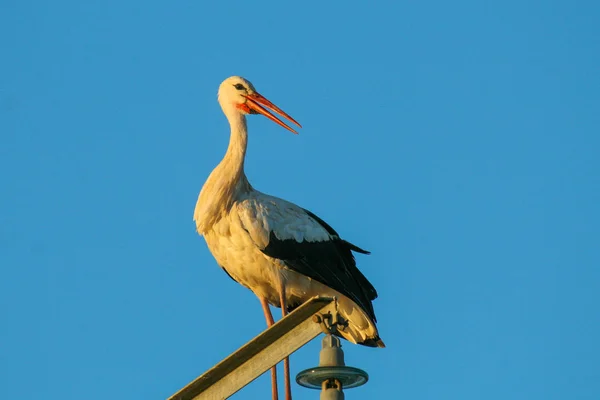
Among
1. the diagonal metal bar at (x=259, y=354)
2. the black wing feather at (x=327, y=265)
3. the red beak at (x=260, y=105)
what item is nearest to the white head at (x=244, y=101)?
the red beak at (x=260, y=105)

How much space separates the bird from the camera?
46.6ft

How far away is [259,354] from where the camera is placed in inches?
328

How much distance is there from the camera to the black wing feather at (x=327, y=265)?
14258 millimetres

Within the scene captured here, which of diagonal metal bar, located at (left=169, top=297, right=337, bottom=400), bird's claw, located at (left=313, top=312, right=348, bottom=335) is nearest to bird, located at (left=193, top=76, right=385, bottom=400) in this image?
diagonal metal bar, located at (left=169, top=297, right=337, bottom=400)

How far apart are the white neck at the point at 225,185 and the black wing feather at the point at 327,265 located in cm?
60

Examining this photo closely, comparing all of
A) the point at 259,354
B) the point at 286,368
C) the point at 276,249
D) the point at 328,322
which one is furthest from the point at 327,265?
the point at 328,322

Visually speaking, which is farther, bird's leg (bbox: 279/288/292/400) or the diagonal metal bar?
bird's leg (bbox: 279/288/292/400)

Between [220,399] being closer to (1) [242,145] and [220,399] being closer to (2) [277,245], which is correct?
(2) [277,245]

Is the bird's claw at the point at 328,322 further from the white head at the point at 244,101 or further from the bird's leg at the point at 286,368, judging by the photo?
the white head at the point at 244,101

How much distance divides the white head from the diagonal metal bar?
23.2ft

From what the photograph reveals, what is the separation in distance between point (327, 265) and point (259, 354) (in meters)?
6.15

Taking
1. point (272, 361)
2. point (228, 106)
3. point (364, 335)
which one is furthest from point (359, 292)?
point (272, 361)

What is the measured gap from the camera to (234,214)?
14.2 metres

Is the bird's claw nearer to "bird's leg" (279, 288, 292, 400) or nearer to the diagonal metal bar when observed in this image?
the diagonal metal bar
